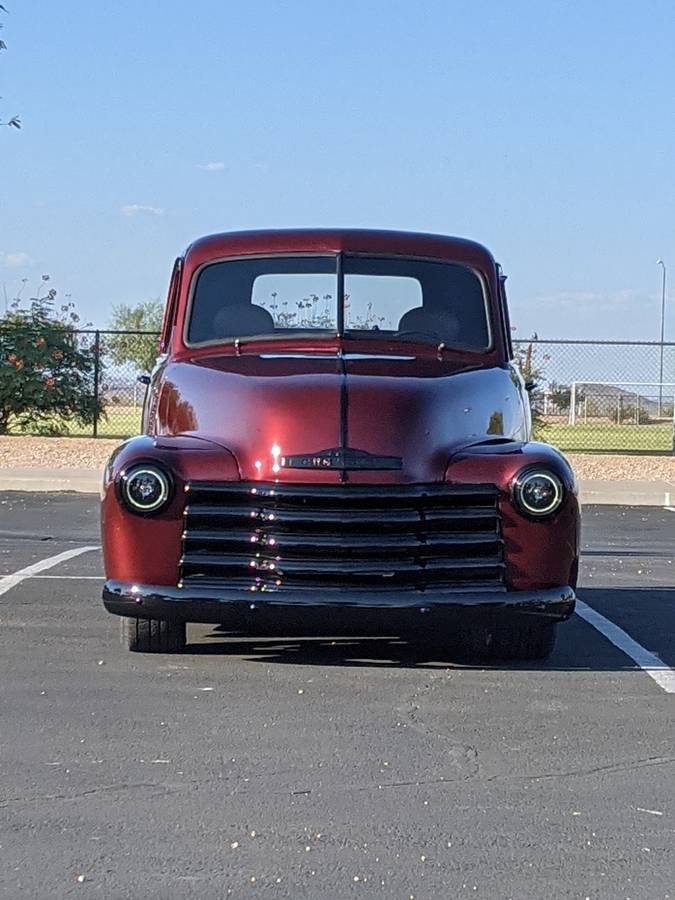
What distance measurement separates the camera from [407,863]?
163 inches

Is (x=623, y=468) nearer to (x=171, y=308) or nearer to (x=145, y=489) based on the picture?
(x=171, y=308)

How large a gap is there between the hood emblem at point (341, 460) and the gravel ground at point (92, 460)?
12.9 meters

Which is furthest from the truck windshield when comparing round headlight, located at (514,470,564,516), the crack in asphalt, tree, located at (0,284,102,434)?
tree, located at (0,284,102,434)

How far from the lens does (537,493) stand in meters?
6.34

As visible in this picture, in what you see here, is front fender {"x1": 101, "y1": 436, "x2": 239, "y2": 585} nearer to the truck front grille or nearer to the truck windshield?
the truck front grille

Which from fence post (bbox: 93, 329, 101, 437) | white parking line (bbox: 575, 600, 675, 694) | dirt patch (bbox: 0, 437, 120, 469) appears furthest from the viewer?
fence post (bbox: 93, 329, 101, 437)

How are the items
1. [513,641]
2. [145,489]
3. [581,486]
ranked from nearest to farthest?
[145,489] < [513,641] < [581,486]

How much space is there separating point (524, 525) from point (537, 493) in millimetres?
153

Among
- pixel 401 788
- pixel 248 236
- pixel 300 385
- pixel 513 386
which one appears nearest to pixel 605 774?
pixel 401 788

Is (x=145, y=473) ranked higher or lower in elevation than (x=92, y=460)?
higher

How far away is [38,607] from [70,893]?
189 inches

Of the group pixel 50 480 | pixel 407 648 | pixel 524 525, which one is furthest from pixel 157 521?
pixel 50 480

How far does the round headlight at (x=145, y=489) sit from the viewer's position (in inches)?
248

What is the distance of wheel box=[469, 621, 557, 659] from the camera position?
22.5 feet
